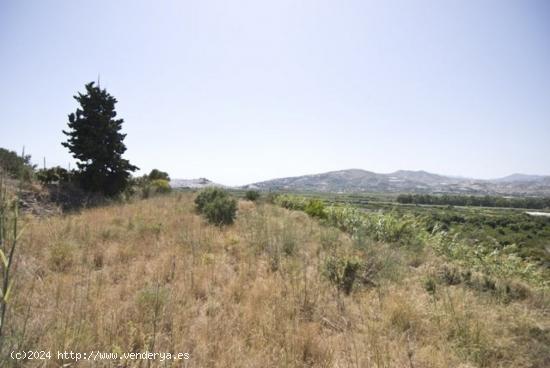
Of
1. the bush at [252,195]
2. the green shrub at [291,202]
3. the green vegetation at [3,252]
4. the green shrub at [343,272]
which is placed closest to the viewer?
the green vegetation at [3,252]

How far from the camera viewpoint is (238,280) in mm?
3131

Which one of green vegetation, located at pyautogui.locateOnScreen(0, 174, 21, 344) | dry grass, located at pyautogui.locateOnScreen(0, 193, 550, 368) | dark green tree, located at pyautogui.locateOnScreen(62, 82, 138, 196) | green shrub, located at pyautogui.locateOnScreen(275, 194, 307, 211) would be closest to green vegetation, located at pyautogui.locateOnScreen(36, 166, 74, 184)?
Result: dark green tree, located at pyautogui.locateOnScreen(62, 82, 138, 196)

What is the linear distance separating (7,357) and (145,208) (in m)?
6.66

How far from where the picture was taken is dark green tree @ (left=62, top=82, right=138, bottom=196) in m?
10.1

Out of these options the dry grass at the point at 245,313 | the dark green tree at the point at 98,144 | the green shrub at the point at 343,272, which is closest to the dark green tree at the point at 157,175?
the dark green tree at the point at 98,144

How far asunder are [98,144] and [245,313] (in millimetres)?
10791

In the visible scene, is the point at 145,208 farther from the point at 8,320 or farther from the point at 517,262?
the point at 517,262

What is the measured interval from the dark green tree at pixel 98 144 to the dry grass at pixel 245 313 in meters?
7.16

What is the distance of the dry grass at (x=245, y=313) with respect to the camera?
1.92 meters

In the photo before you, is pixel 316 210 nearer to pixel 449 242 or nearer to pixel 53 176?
pixel 449 242

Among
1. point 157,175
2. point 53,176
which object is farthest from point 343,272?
point 157,175

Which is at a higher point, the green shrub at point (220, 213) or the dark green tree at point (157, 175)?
the dark green tree at point (157, 175)

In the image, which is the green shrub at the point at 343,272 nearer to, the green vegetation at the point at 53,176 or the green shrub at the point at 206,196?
the green shrub at the point at 206,196

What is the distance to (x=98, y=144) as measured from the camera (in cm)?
1016
